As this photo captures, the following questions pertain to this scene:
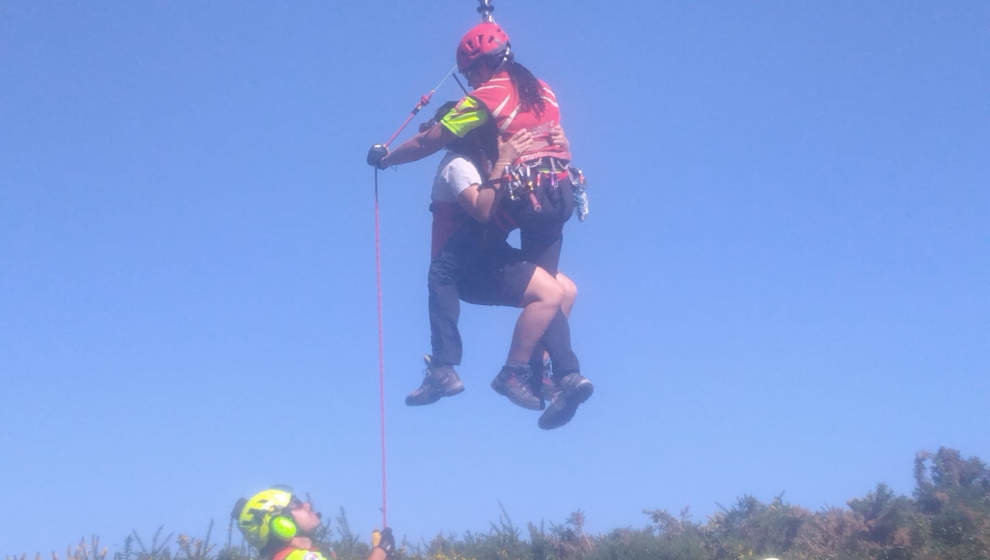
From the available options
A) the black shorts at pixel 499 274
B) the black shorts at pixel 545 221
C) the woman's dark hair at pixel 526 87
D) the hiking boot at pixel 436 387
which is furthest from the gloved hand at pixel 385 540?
the woman's dark hair at pixel 526 87

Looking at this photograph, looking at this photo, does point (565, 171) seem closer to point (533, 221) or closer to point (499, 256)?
point (533, 221)

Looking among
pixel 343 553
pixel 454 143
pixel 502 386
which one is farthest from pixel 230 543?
pixel 454 143

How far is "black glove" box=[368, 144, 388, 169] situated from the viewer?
5.43 metres

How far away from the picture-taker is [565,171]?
5156mm

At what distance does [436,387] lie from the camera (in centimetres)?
521

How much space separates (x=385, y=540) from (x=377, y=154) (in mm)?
2559

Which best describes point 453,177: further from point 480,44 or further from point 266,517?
point 266,517

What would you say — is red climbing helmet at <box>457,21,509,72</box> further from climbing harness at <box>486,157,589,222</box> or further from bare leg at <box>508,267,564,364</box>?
bare leg at <box>508,267,564,364</box>

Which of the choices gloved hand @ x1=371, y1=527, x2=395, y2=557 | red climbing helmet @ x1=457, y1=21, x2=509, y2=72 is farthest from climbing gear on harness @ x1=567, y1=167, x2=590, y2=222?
gloved hand @ x1=371, y1=527, x2=395, y2=557

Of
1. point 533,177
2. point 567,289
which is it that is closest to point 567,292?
point 567,289

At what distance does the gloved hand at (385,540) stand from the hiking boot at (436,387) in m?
1.03

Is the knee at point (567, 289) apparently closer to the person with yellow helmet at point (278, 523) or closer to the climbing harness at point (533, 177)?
the climbing harness at point (533, 177)

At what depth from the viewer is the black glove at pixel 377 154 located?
543 centimetres

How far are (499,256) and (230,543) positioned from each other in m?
4.91
